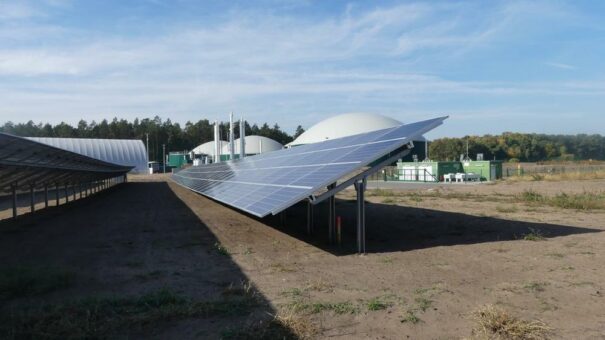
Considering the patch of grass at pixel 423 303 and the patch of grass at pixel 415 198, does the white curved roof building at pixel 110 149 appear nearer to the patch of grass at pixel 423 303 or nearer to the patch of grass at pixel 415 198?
the patch of grass at pixel 415 198

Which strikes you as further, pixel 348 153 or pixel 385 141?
pixel 348 153

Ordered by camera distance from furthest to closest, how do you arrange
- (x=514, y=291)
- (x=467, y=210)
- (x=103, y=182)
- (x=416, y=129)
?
(x=103, y=182), (x=467, y=210), (x=416, y=129), (x=514, y=291)

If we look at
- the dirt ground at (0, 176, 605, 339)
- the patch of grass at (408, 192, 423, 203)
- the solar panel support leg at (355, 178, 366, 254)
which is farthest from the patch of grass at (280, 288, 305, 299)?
the patch of grass at (408, 192, 423, 203)

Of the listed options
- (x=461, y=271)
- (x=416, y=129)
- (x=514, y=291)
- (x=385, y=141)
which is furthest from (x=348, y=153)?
(x=514, y=291)

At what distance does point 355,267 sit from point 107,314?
527cm

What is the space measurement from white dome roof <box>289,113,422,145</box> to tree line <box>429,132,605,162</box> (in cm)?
3354

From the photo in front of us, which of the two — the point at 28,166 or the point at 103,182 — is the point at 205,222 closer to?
the point at 28,166

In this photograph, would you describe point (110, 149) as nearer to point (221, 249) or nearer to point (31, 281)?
point (221, 249)

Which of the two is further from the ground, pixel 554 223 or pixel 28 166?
pixel 28 166

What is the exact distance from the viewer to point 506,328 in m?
6.39

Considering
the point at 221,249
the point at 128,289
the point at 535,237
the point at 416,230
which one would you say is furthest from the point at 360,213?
the point at 128,289

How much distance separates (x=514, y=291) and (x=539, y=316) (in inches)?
54.5

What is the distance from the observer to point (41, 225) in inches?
768

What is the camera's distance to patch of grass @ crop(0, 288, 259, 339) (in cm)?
664
